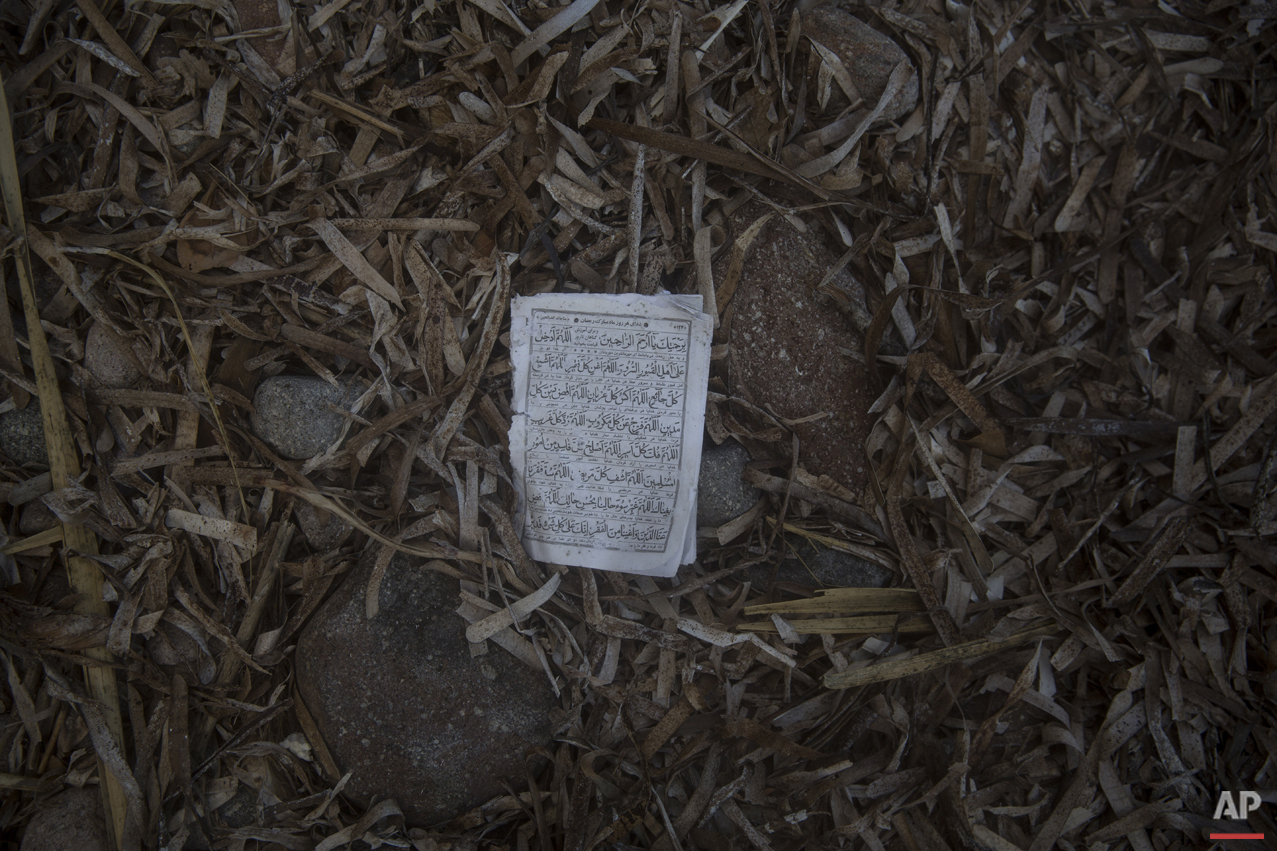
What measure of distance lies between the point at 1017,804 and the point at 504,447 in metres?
1.28

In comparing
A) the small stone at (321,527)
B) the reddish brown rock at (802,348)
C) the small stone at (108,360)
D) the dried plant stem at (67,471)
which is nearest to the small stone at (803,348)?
the reddish brown rock at (802,348)

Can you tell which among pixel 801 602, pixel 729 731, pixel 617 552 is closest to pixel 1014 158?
pixel 801 602

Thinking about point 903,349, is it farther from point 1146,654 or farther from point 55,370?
point 55,370

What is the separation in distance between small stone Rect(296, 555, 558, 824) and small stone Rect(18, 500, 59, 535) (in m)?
0.56

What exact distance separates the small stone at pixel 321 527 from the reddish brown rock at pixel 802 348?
838 mm

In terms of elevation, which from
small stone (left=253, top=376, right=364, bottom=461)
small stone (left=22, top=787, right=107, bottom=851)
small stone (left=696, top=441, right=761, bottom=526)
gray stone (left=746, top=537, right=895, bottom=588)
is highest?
small stone (left=253, top=376, right=364, bottom=461)

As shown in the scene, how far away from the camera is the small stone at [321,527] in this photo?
121cm

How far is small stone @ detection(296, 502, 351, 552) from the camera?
1.21 meters

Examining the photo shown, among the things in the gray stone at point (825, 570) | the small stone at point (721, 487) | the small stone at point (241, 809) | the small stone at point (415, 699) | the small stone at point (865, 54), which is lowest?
the small stone at point (241, 809)

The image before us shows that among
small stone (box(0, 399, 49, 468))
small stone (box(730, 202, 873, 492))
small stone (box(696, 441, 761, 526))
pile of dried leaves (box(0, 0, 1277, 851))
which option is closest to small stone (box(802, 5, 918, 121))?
pile of dried leaves (box(0, 0, 1277, 851))

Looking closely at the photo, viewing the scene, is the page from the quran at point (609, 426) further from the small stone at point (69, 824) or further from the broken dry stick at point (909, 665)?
the small stone at point (69, 824)

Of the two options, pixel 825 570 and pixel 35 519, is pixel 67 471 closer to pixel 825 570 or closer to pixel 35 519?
pixel 35 519

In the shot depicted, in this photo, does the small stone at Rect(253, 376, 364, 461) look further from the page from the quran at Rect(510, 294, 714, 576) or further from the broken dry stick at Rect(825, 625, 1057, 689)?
the broken dry stick at Rect(825, 625, 1057, 689)

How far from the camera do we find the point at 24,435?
3.90 ft
